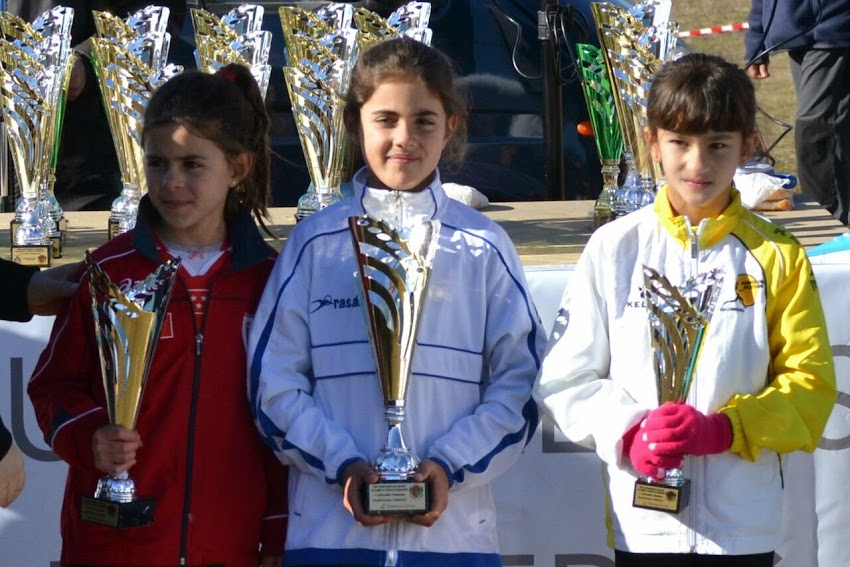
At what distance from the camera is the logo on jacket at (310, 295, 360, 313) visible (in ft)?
8.08

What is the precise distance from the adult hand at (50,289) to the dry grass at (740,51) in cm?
905

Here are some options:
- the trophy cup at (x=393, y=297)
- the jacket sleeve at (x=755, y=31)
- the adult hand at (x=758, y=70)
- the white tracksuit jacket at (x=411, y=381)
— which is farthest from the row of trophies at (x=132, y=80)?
the jacket sleeve at (x=755, y=31)

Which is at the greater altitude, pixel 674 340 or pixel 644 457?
pixel 674 340

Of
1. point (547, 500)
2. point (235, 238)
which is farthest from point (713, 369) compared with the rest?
point (235, 238)

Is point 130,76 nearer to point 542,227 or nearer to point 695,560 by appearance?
point 542,227

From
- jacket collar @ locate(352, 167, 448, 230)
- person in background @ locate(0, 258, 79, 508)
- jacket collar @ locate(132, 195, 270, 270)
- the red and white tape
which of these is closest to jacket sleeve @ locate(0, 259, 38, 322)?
person in background @ locate(0, 258, 79, 508)

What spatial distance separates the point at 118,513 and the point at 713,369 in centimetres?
97

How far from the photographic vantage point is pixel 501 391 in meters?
2.42

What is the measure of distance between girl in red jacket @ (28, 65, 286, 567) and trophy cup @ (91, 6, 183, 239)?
63 cm

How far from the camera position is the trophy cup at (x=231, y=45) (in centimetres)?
324

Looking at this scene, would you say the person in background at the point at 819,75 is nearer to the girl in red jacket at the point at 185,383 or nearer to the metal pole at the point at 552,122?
the metal pole at the point at 552,122

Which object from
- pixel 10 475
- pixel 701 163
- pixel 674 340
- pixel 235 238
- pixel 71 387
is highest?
pixel 701 163

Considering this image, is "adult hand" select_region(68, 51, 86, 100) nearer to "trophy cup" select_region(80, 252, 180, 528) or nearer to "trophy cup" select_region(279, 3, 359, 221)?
"trophy cup" select_region(279, 3, 359, 221)

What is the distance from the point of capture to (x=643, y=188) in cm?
325
